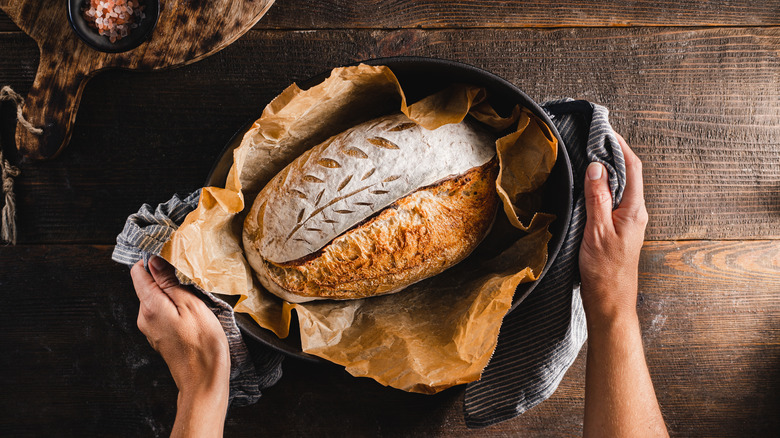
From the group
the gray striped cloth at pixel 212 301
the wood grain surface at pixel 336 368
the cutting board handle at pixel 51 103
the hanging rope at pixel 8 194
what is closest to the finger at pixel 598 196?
the wood grain surface at pixel 336 368

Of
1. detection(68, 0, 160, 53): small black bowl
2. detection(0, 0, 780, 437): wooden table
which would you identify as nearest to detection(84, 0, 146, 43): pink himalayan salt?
→ detection(68, 0, 160, 53): small black bowl

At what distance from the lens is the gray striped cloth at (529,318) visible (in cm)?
85

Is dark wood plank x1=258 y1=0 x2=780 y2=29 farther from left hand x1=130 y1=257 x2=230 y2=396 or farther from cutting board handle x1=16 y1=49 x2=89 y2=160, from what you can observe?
left hand x1=130 y1=257 x2=230 y2=396

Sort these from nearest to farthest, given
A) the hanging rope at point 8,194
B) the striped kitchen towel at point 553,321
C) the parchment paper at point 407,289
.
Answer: the parchment paper at point 407,289 < the striped kitchen towel at point 553,321 < the hanging rope at point 8,194

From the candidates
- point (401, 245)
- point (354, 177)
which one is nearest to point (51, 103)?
point (354, 177)

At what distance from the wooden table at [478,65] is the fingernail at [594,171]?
0.78ft

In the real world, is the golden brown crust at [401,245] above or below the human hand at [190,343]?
above

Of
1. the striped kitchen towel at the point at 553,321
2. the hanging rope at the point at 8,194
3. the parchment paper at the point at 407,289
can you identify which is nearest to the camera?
the parchment paper at the point at 407,289

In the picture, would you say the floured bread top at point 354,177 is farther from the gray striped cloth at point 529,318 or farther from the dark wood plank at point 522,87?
the dark wood plank at point 522,87

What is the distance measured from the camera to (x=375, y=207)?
2.60ft

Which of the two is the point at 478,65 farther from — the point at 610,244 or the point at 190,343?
the point at 190,343

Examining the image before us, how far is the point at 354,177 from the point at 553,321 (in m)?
0.46

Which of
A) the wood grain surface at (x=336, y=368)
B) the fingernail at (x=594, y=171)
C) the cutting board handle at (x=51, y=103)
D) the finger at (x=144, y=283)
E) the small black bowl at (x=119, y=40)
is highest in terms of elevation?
the small black bowl at (x=119, y=40)

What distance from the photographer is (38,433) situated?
104cm
